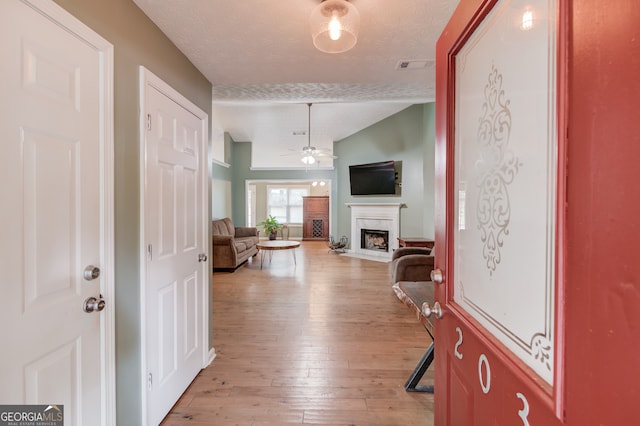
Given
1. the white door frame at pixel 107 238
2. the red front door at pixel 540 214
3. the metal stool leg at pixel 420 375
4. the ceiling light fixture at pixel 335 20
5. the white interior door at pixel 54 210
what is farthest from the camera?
the metal stool leg at pixel 420 375

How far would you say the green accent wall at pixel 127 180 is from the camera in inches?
49.5

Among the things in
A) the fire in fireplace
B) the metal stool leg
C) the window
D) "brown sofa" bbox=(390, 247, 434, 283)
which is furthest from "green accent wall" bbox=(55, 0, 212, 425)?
the window

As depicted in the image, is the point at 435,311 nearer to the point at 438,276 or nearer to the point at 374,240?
the point at 438,276

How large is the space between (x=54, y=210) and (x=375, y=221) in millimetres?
6126

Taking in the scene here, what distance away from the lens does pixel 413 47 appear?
1.74 meters

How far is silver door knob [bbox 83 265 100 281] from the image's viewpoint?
1086mm

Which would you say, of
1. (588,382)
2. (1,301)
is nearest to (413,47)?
(588,382)

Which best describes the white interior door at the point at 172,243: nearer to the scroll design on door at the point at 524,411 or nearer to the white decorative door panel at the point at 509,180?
the white decorative door panel at the point at 509,180

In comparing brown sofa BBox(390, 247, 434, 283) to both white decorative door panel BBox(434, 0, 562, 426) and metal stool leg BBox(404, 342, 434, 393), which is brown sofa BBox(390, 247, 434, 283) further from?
white decorative door panel BBox(434, 0, 562, 426)

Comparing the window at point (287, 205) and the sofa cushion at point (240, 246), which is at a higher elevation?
the window at point (287, 205)

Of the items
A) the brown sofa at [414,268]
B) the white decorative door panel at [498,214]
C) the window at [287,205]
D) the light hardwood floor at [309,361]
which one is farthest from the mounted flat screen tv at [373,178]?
the white decorative door panel at [498,214]

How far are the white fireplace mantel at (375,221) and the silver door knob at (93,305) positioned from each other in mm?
5570

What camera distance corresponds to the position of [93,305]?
1.10 m

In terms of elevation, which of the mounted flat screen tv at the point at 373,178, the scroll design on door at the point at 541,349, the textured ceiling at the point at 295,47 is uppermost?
the textured ceiling at the point at 295,47
